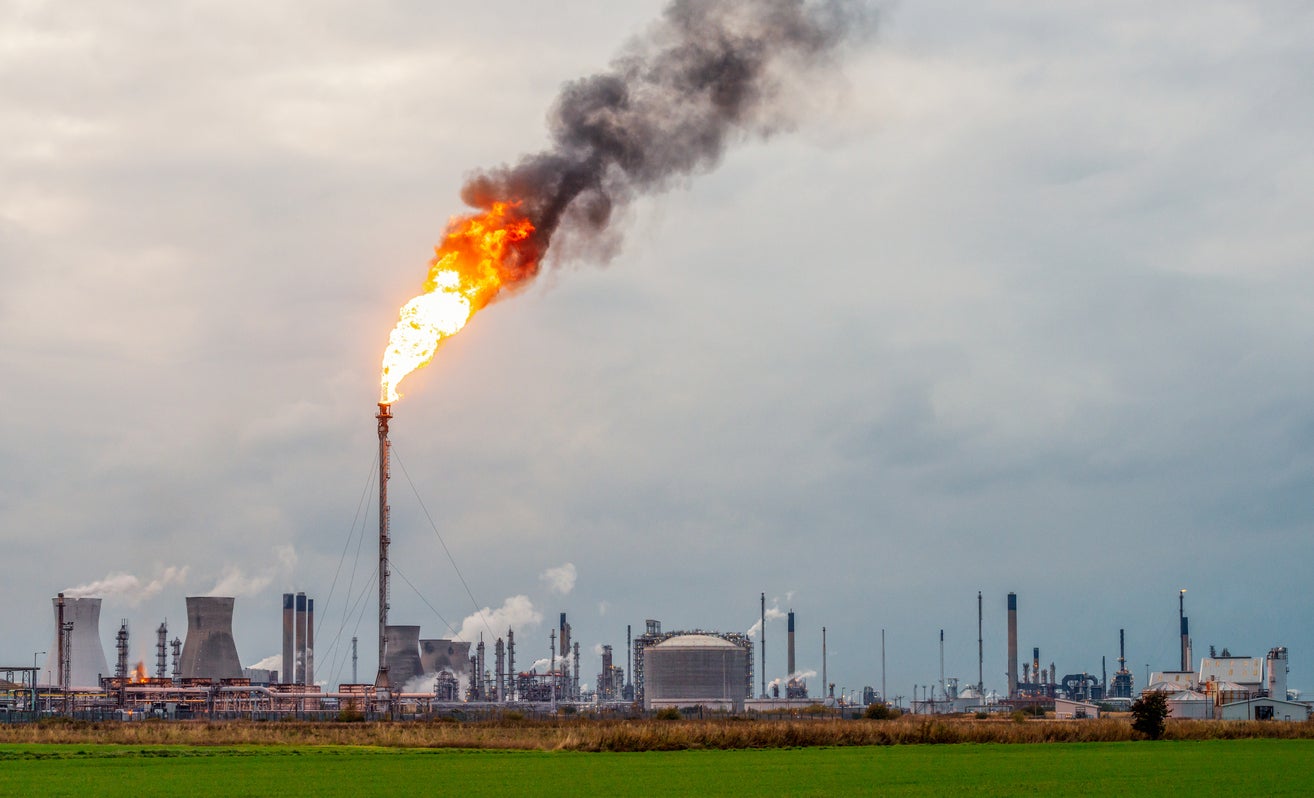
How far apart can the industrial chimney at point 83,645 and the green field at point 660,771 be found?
9256cm

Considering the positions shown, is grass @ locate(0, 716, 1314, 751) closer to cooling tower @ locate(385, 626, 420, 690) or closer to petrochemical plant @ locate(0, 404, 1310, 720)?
petrochemical plant @ locate(0, 404, 1310, 720)

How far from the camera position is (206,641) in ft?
491

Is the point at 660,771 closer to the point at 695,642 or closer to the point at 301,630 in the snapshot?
the point at 695,642

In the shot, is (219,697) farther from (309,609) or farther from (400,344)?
(400,344)

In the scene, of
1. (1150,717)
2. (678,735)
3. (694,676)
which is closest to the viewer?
(678,735)

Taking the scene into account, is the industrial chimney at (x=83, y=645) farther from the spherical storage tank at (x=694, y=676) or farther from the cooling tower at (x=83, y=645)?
the spherical storage tank at (x=694, y=676)

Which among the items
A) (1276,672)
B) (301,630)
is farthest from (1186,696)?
(301,630)

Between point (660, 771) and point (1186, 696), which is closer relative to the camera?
point (660, 771)

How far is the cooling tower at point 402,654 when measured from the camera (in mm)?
178250

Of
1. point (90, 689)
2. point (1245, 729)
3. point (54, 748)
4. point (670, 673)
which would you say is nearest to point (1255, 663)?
point (670, 673)

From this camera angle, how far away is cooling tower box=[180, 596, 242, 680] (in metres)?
150

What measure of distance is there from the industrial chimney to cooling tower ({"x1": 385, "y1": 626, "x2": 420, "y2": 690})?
106ft

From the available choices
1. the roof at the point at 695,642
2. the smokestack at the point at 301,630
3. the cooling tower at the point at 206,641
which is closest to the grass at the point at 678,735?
the cooling tower at the point at 206,641

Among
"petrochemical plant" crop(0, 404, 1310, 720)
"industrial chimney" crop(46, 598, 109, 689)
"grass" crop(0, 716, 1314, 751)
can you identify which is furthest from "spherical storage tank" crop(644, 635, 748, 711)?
"grass" crop(0, 716, 1314, 751)
